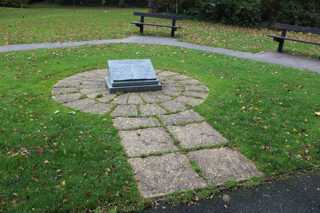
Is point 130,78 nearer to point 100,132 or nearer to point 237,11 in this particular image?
point 100,132

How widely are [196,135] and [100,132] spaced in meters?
1.24

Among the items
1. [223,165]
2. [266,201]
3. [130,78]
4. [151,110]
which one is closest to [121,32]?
[130,78]

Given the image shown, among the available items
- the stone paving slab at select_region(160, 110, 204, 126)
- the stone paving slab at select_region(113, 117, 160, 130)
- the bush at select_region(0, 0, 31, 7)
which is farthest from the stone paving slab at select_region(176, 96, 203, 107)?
the bush at select_region(0, 0, 31, 7)

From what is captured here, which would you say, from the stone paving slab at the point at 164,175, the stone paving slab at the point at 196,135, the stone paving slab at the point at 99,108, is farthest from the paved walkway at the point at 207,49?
the stone paving slab at the point at 164,175

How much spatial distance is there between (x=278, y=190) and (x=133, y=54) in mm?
5828

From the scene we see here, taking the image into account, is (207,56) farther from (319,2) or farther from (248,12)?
(319,2)

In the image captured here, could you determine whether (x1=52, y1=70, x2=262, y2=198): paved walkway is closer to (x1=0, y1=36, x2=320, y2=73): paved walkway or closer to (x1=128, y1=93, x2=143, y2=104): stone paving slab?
(x1=128, y1=93, x2=143, y2=104): stone paving slab

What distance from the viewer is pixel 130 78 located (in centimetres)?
570

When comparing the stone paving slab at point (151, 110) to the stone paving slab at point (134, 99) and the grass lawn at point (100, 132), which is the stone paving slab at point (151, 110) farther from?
the grass lawn at point (100, 132)

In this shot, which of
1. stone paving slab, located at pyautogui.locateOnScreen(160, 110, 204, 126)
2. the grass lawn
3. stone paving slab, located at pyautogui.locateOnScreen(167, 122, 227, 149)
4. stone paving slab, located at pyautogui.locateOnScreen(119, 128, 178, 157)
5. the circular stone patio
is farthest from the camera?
the circular stone patio

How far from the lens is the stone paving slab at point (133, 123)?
4469mm

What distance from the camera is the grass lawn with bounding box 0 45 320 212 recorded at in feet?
10.3

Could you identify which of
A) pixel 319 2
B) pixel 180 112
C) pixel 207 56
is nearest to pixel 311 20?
pixel 319 2

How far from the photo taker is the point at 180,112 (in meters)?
4.97
